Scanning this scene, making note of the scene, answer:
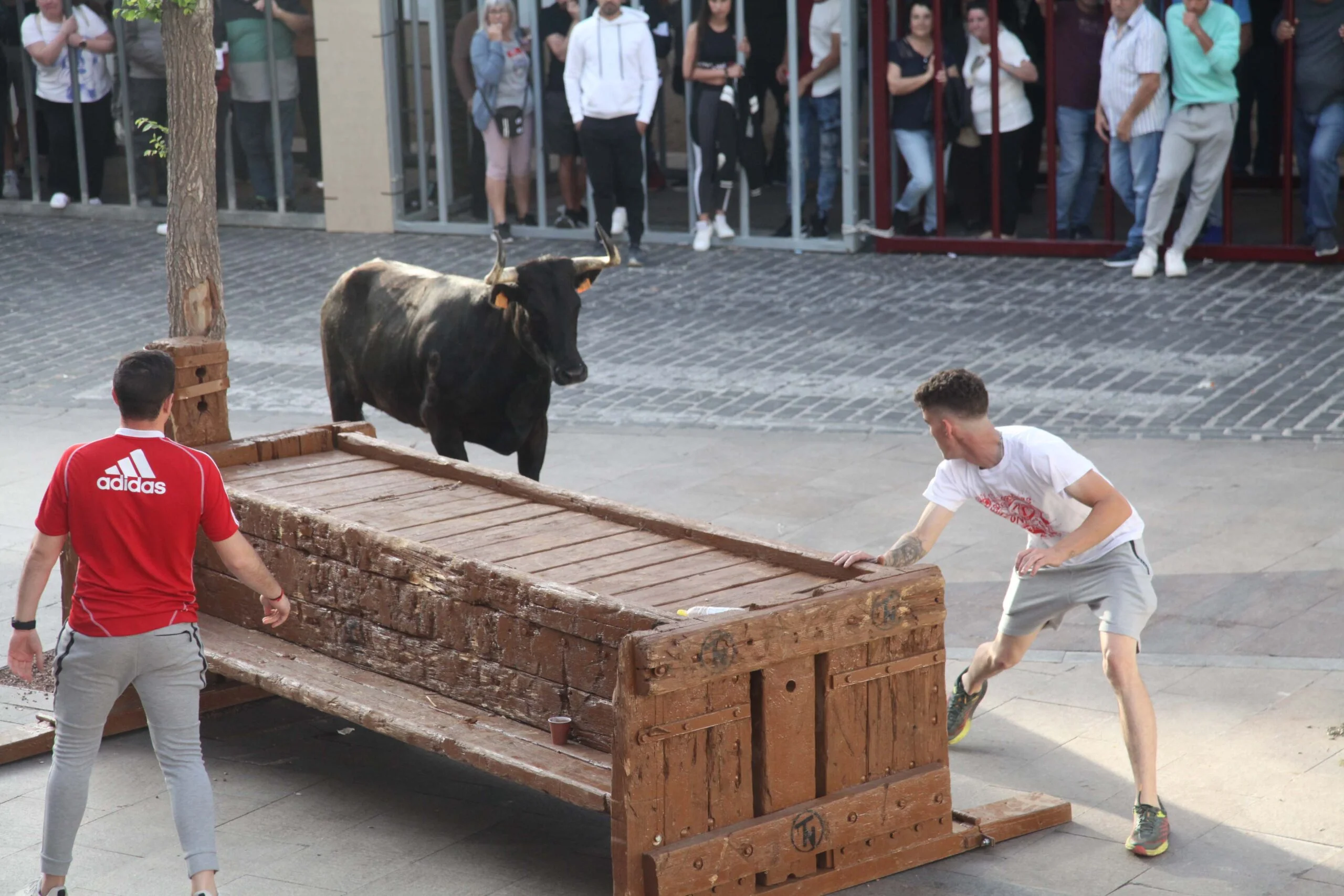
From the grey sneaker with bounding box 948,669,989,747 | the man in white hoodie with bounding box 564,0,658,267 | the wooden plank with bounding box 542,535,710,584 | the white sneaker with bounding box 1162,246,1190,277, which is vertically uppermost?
the man in white hoodie with bounding box 564,0,658,267

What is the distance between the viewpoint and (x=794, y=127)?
1638cm

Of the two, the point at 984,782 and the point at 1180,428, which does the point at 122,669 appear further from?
the point at 1180,428

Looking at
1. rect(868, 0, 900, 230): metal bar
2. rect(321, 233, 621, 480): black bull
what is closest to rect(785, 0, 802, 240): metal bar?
rect(868, 0, 900, 230): metal bar

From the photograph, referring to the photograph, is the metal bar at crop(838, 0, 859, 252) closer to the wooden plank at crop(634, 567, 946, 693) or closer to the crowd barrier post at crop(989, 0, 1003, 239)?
the crowd barrier post at crop(989, 0, 1003, 239)

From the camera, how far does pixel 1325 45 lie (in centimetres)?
1434

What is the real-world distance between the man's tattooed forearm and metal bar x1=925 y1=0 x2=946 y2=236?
33.8ft

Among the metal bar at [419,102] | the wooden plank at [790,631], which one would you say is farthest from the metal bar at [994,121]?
the wooden plank at [790,631]

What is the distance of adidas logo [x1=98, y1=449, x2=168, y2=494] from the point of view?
17.4 ft

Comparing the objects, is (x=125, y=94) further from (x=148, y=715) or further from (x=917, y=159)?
(x=148, y=715)

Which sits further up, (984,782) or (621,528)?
(621,528)

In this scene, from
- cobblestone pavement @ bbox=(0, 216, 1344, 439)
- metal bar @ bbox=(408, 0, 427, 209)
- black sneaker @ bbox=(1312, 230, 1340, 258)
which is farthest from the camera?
metal bar @ bbox=(408, 0, 427, 209)

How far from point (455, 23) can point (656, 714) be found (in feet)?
45.7

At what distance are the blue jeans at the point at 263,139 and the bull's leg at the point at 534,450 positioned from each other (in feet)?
34.6

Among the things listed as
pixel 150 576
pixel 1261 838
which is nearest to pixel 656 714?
pixel 150 576
